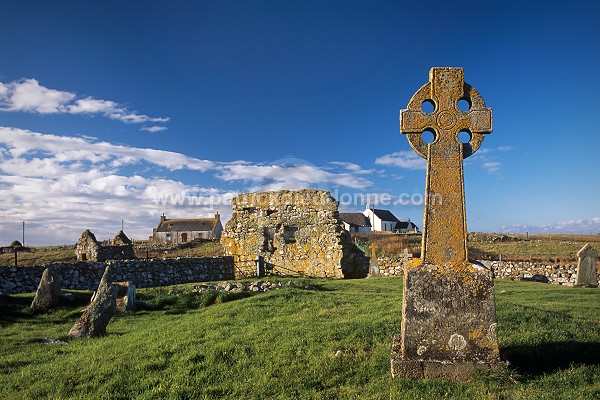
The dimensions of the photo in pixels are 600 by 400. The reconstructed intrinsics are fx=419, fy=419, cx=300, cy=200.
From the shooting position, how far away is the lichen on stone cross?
5.57 metres

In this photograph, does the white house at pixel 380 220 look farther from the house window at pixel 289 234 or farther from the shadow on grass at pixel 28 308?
the shadow on grass at pixel 28 308

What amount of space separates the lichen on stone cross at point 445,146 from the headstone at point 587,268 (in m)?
17.4

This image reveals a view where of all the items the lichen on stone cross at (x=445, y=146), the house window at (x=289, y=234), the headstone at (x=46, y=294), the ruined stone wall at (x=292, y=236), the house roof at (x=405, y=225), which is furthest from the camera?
the house roof at (x=405, y=225)

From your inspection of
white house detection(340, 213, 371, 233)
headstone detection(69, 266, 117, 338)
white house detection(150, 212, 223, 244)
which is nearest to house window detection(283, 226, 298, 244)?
headstone detection(69, 266, 117, 338)

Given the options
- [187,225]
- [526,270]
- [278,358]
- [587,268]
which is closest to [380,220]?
[187,225]

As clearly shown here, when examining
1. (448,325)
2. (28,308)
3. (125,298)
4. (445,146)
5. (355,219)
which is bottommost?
(28,308)

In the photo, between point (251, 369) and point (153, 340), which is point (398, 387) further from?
point (153, 340)

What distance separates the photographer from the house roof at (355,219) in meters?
68.9

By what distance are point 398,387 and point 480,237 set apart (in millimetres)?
44758

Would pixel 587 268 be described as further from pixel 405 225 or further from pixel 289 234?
pixel 405 225

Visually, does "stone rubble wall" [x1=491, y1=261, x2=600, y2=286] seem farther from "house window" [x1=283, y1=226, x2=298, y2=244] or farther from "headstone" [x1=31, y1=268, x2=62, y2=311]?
"headstone" [x1=31, y1=268, x2=62, y2=311]

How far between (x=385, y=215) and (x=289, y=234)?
54.3m

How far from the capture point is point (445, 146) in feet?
18.9

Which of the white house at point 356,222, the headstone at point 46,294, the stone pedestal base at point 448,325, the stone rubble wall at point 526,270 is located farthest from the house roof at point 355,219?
the stone pedestal base at point 448,325
